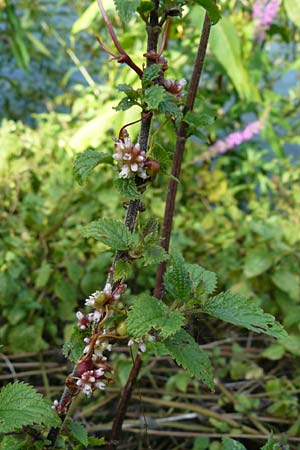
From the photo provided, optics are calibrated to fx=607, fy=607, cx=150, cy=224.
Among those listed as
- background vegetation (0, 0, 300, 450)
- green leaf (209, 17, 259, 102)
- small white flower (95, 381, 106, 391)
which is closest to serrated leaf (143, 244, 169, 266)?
small white flower (95, 381, 106, 391)

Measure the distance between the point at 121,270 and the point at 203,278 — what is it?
130 mm

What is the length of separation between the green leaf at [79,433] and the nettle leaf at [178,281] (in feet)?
0.56

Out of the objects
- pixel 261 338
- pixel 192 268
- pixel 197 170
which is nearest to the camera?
pixel 192 268

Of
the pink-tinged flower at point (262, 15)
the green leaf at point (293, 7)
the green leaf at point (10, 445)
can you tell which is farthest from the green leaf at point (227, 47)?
the green leaf at point (10, 445)

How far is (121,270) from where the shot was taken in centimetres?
59

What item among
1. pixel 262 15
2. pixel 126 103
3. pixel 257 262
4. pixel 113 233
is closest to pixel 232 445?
pixel 113 233

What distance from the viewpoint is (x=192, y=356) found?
0.59m

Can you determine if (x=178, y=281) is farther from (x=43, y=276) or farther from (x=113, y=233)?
(x=43, y=276)

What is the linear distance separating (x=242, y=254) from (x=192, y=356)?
927 mm

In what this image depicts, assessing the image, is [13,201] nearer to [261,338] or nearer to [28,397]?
[261,338]

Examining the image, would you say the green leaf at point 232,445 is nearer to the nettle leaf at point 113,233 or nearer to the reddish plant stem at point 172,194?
the reddish plant stem at point 172,194

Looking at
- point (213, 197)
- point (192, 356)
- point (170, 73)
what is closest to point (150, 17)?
point (192, 356)

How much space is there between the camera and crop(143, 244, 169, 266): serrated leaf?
0.57 metres

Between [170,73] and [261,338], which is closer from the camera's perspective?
[170,73]
